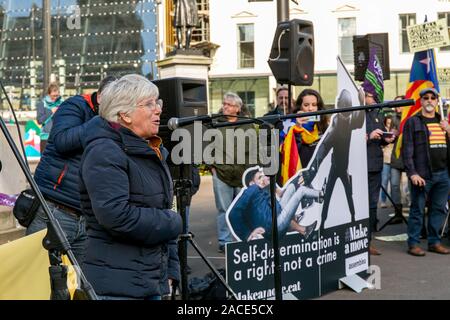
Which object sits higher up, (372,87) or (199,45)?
(199,45)

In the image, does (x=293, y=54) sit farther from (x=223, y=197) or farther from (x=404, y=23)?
(x=404, y=23)

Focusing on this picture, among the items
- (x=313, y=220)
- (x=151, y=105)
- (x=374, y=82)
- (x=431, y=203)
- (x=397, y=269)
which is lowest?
(x=397, y=269)

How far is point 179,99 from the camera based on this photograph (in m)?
5.49

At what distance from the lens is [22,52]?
25078mm

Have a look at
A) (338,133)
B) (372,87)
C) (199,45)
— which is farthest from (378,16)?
(338,133)

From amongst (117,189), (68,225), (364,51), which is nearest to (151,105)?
(117,189)

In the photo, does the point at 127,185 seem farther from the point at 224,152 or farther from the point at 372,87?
the point at 372,87

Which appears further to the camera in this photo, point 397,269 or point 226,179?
point 226,179

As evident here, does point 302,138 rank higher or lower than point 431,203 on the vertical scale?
higher

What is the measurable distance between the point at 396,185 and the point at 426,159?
10.8 feet

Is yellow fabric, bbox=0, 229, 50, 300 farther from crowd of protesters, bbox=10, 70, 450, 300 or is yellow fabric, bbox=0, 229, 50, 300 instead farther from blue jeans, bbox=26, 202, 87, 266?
blue jeans, bbox=26, 202, 87, 266
